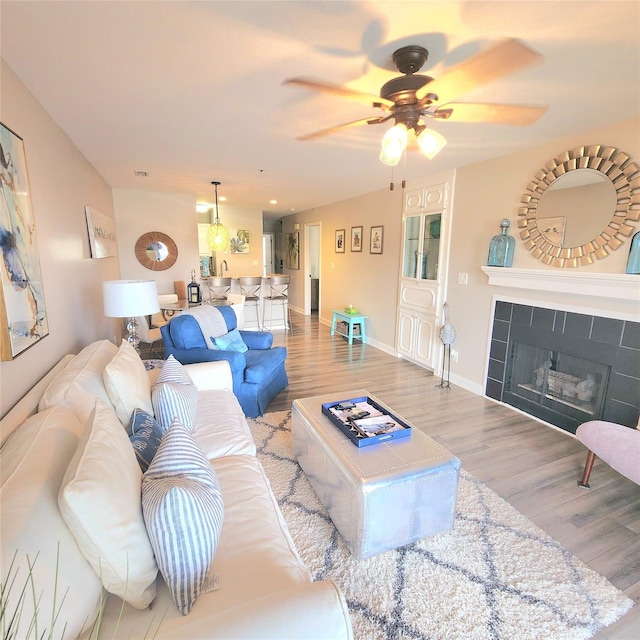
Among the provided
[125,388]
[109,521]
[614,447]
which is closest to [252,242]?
[125,388]

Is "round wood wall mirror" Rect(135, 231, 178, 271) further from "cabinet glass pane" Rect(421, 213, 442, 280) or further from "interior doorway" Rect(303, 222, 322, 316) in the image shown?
"cabinet glass pane" Rect(421, 213, 442, 280)

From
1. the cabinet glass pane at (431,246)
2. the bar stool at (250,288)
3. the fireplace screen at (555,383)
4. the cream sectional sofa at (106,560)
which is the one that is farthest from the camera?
the bar stool at (250,288)

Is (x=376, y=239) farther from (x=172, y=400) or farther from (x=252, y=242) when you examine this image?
(x=172, y=400)

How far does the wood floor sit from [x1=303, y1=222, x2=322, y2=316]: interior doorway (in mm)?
3538

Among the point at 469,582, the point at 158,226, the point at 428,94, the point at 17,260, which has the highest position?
the point at 428,94

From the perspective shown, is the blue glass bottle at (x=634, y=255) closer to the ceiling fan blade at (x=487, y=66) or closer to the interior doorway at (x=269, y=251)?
the ceiling fan blade at (x=487, y=66)

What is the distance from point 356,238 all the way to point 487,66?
4.40 metres

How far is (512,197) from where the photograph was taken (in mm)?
3209

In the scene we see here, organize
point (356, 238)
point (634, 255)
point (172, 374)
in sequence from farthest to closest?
point (356, 238), point (634, 255), point (172, 374)

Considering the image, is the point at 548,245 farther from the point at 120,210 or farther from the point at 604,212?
the point at 120,210

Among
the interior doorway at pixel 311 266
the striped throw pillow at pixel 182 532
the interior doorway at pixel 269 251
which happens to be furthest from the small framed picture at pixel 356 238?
the striped throw pillow at pixel 182 532

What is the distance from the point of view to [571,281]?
272 centimetres

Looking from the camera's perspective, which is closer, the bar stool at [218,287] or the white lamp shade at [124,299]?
the white lamp shade at [124,299]

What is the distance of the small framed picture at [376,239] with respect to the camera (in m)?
5.18
